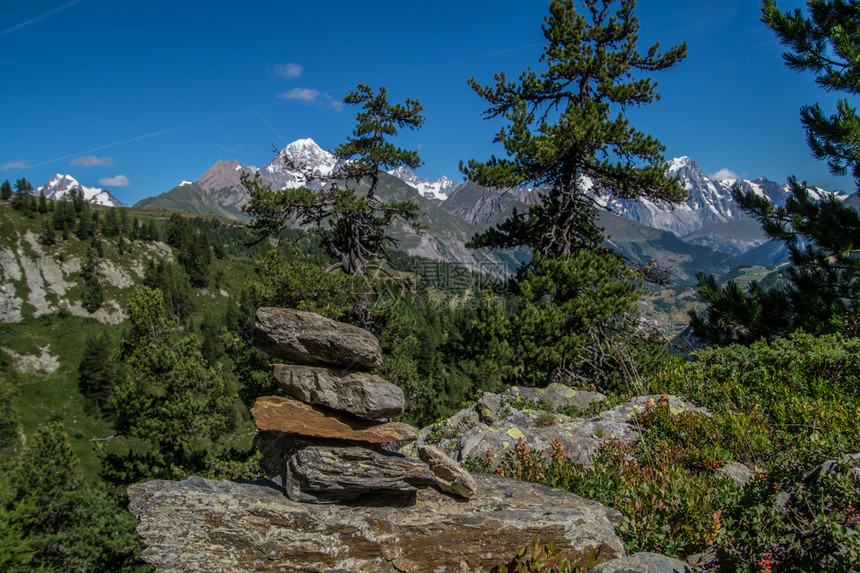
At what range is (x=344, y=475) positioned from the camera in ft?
23.6

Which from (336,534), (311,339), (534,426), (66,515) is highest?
(311,339)

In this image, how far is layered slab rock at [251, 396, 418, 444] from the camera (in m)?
7.59

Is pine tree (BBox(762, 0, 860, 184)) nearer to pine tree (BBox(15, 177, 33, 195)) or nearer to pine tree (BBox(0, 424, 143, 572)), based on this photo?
pine tree (BBox(0, 424, 143, 572))

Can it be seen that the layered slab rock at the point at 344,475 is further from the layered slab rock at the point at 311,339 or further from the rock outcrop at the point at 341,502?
the layered slab rock at the point at 311,339

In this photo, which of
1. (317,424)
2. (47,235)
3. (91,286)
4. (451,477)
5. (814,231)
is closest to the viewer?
(451,477)

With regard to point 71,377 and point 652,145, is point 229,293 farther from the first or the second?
point 652,145

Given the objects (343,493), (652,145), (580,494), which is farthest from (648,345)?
(343,493)

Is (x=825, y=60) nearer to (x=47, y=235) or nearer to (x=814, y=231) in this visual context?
(x=814, y=231)

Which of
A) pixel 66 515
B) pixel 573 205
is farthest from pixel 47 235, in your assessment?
pixel 573 205

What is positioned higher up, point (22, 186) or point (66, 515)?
point (22, 186)

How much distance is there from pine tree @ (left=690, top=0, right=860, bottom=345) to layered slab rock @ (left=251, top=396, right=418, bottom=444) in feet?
49.6

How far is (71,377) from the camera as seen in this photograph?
10800 centimetres

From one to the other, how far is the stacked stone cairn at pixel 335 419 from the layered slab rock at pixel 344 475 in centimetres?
2

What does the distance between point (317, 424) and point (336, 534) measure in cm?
187
